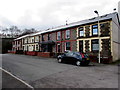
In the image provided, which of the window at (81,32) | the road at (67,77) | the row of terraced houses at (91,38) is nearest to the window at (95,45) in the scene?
the row of terraced houses at (91,38)

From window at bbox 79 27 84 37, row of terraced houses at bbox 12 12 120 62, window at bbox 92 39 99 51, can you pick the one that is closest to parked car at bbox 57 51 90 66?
row of terraced houses at bbox 12 12 120 62

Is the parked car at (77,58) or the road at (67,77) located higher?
the parked car at (77,58)

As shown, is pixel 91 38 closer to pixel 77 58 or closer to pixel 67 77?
pixel 77 58

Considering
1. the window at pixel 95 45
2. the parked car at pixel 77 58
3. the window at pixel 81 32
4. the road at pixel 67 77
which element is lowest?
the road at pixel 67 77

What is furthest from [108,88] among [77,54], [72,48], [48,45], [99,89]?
[48,45]

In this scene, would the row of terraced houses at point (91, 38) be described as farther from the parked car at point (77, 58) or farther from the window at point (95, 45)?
the parked car at point (77, 58)

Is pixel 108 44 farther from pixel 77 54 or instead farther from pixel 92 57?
pixel 77 54

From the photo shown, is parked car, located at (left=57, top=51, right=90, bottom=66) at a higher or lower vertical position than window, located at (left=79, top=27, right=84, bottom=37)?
lower

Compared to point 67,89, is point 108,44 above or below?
above

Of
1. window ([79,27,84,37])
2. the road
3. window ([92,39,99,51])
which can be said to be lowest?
the road

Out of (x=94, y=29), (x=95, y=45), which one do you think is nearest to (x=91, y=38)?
(x=95, y=45)

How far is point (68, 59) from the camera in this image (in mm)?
14367

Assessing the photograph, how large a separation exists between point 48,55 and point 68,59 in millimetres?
10429

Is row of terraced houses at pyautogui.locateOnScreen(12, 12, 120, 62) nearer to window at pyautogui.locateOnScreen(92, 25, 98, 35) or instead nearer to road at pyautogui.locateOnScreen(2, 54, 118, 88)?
window at pyautogui.locateOnScreen(92, 25, 98, 35)
